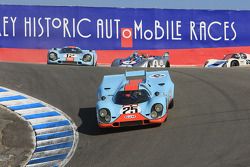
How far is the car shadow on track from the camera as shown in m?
13.2

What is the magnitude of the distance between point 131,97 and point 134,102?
229 mm

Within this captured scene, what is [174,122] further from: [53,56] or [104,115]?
[53,56]

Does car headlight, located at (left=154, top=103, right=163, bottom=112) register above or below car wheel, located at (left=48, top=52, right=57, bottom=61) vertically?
below

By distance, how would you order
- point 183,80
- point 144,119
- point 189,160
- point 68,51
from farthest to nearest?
point 68,51
point 183,80
point 144,119
point 189,160

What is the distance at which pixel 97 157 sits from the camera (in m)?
11.3

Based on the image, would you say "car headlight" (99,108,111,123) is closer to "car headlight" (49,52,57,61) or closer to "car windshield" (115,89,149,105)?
"car windshield" (115,89,149,105)

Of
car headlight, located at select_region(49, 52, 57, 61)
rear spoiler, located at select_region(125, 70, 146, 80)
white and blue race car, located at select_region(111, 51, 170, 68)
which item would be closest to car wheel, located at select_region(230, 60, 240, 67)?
white and blue race car, located at select_region(111, 51, 170, 68)

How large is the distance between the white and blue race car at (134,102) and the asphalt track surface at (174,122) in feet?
1.03

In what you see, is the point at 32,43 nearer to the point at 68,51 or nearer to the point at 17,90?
the point at 68,51

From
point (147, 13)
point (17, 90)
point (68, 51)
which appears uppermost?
point (147, 13)

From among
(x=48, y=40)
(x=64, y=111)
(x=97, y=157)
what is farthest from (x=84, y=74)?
(x=48, y=40)

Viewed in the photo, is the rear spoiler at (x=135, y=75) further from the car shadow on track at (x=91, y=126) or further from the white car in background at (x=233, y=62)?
the white car in background at (x=233, y=62)

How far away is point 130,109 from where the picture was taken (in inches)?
505

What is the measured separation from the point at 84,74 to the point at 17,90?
3301 millimetres
